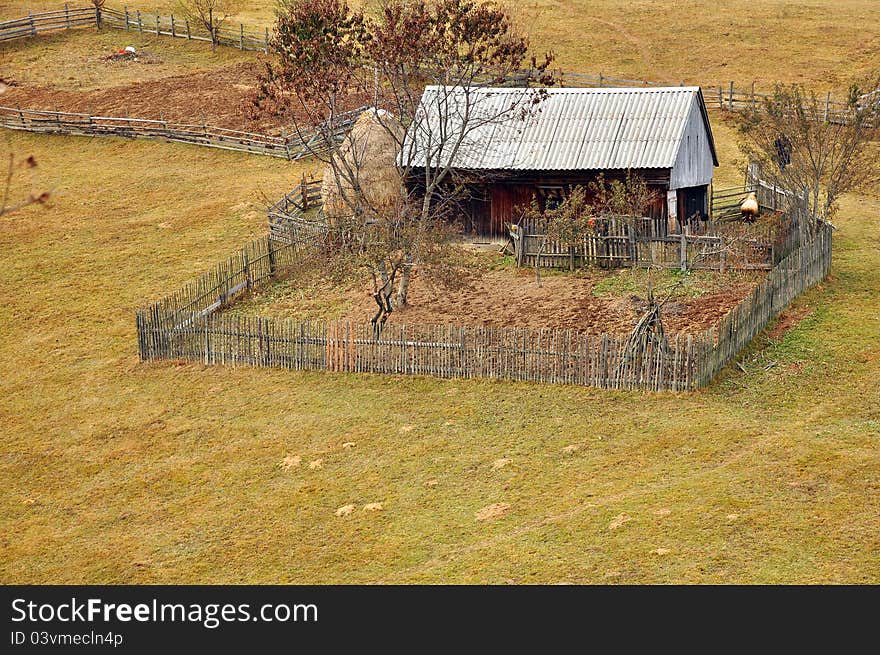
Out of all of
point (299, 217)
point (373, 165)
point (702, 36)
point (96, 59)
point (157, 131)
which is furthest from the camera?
point (702, 36)

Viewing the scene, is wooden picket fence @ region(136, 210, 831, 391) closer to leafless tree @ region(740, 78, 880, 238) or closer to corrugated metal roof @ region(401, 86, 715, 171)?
leafless tree @ region(740, 78, 880, 238)

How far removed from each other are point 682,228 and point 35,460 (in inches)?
720

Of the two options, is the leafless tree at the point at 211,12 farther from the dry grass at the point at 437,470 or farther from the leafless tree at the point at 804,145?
the leafless tree at the point at 804,145

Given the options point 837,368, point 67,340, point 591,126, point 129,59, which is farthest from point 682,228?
point 129,59

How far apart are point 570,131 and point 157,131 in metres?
23.5

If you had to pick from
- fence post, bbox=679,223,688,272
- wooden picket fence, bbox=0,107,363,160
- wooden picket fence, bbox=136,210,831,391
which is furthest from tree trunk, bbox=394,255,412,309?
wooden picket fence, bbox=0,107,363,160

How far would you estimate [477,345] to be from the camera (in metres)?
26.7

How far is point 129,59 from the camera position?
2495 inches

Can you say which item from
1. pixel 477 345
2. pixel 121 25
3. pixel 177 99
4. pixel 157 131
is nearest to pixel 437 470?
pixel 477 345

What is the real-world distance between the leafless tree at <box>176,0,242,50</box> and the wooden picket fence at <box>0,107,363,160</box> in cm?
1230

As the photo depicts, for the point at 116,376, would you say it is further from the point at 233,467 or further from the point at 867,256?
the point at 867,256

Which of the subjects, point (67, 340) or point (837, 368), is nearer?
point (837, 368)

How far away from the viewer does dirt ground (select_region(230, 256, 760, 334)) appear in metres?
29.5

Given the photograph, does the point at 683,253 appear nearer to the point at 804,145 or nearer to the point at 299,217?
the point at 804,145
